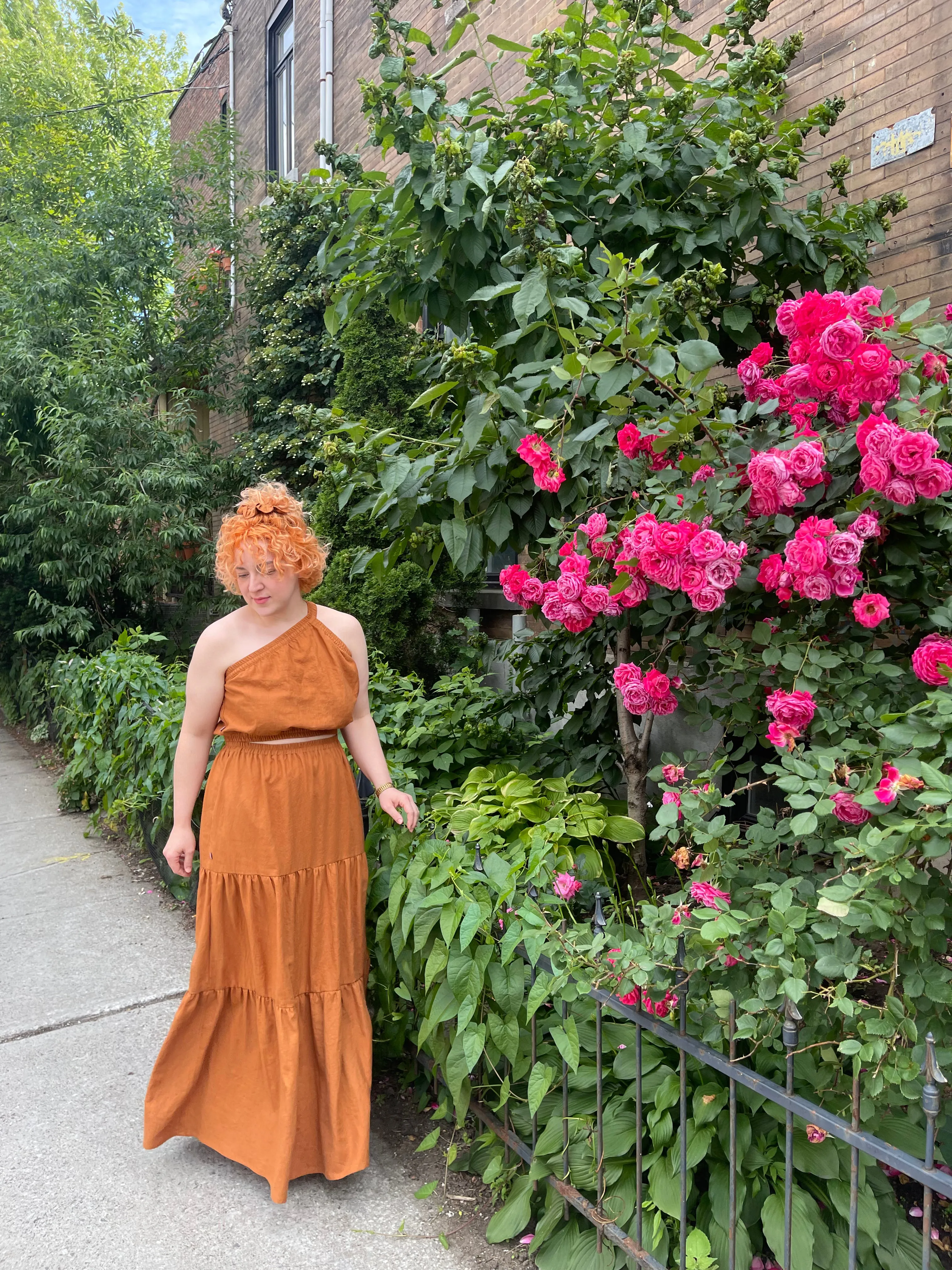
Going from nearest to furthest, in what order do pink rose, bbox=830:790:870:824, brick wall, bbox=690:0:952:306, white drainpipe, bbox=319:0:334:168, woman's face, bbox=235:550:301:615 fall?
1. pink rose, bbox=830:790:870:824
2. woman's face, bbox=235:550:301:615
3. brick wall, bbox=690:0:952:306
4. white drainpipe, bbox=319:0:334:168

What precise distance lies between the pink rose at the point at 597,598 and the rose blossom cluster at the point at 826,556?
475 millimetres

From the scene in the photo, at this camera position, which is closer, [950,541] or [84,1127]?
[950,541]

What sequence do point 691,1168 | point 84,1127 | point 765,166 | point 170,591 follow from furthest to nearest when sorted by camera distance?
point 170,591 < point 765,166 < point 84,1127 < point 691,1168

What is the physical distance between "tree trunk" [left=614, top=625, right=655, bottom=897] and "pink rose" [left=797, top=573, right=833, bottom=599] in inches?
44.4

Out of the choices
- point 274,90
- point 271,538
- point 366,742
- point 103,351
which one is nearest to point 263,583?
point 271,538

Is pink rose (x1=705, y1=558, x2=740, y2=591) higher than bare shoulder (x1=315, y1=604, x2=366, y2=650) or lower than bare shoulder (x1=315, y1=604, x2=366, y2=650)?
higher

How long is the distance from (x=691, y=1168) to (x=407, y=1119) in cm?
113

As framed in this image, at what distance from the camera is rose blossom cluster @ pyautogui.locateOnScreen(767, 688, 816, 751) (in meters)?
1.97

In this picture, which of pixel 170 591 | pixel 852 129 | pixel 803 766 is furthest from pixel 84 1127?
pixel 170 591

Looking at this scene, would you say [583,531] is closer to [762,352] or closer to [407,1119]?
[762,352]

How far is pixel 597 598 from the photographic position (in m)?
2.40

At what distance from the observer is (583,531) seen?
2.50 meters

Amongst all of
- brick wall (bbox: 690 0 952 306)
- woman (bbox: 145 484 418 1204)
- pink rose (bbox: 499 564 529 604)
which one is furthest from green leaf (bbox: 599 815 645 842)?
brick wall (bbox: 690 0 952 306)

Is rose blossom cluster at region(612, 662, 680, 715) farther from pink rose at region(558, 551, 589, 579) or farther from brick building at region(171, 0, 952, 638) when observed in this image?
brick building at region(171, 0, 952, 638)
